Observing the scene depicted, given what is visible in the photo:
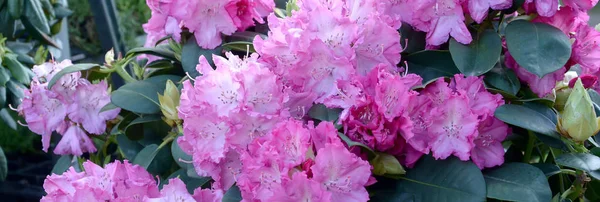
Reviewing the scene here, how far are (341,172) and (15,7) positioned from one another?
1.47 m

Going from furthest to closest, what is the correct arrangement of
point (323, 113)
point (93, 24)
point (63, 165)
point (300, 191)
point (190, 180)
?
point (93, 24) → point (63, 165) → point (190, 180) → point (323, 113) → point (300, 191)

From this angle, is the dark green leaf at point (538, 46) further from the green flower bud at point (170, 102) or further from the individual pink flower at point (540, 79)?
the green flower bud at point (170, 102)

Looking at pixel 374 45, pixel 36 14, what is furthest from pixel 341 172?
pixel 36 14

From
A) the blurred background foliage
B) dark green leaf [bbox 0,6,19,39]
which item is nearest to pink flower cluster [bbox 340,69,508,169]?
dark green leaf [bbox 0,6,19,39]

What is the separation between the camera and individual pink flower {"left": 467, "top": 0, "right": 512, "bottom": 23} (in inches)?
31.4

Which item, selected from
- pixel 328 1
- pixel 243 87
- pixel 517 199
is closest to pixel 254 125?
pixel 243 87

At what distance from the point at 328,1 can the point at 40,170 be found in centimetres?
240

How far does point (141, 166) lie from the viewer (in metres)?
0.93

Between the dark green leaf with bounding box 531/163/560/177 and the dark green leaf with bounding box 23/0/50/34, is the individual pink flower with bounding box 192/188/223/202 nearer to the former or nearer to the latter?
the dark green leaf with bounding box 531/163/560/177

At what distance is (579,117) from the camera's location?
2.49 feet

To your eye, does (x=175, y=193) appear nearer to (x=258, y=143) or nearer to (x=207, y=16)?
(x=258, y=143)

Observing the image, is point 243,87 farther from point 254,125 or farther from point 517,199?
point 517,199

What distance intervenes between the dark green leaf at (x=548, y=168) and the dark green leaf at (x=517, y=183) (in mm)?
48

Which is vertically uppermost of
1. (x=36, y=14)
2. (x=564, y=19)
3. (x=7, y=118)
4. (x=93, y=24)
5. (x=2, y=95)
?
(x=564, y=19)
